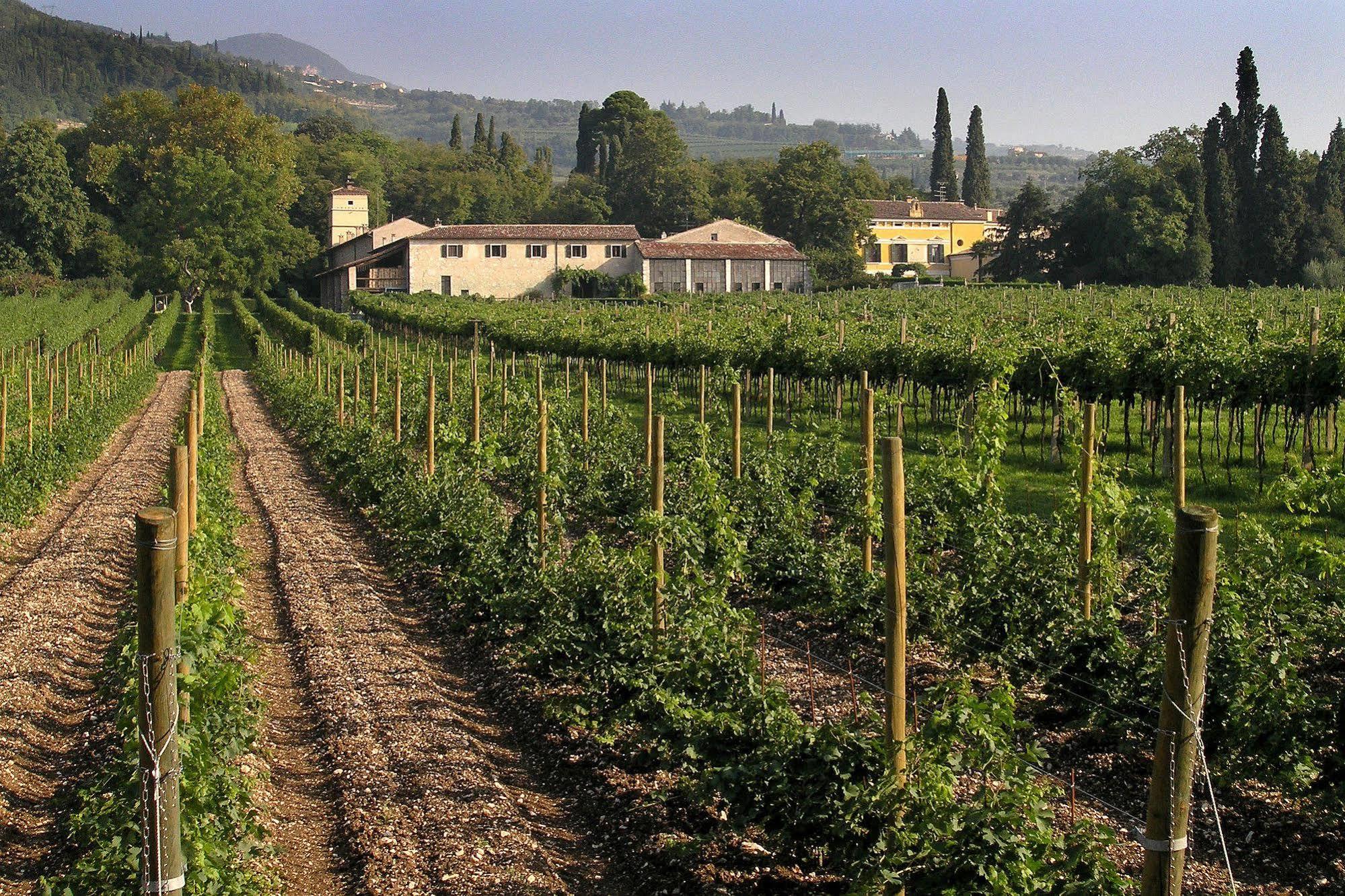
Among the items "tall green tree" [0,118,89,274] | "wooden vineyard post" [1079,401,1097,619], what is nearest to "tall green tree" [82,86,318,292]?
"tall green tree" [0,118,89,274]

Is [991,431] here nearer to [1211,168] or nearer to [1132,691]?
[1132,691]

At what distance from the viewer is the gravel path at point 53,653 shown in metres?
7.33

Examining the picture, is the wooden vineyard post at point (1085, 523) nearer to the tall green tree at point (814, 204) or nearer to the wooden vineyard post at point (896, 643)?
the wooden vineyard post at point (896, 643)

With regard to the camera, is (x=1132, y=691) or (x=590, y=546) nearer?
(x=1132, y=691)

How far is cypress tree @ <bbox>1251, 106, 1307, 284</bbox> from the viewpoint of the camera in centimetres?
6450

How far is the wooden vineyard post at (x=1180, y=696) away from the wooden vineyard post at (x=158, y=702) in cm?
351

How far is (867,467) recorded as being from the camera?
397 inches

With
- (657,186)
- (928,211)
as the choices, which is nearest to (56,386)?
(657,186)

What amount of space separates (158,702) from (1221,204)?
2768 inches

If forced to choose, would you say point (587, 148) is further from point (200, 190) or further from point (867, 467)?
point (867, 467)

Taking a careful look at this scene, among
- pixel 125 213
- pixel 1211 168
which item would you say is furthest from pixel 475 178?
pixel 1211 168

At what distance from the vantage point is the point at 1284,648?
24.3ft

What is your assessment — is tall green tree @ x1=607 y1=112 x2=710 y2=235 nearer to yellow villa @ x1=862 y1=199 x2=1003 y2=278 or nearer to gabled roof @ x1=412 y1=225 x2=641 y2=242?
yellow villa @ x1=862 y1=199 x2=1003 y2=278

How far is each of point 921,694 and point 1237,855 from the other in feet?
9.17
